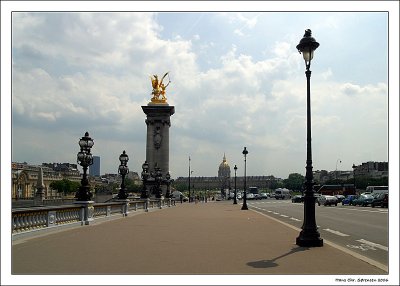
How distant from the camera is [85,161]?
25609 mm

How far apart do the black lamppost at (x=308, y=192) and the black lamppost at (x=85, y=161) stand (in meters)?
13.0

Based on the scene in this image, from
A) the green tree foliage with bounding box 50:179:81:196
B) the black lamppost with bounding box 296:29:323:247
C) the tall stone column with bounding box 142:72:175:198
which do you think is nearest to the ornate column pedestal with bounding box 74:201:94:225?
the black lamppost with bounding box 296:29:323:247

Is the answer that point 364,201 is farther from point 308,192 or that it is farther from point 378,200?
point 308,192

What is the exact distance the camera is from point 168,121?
305 feet

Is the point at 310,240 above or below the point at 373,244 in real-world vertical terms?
above

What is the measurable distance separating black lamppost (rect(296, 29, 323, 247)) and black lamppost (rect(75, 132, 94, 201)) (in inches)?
513

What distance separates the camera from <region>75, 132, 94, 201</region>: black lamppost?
81.1 ft

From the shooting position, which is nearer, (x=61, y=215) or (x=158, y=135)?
(x=61, y=215)

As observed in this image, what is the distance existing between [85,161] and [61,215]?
16.4 ft

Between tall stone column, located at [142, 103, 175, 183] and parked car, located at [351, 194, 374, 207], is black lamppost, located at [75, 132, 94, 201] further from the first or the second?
tall stone column, located at [142, 103, 175, 183]

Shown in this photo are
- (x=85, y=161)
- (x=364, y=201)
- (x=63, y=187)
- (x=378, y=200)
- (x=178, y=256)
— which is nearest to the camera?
(x=178, y=256)

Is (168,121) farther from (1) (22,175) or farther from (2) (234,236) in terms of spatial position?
(2) (234,236)

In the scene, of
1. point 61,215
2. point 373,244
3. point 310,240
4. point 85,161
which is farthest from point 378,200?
point 310,240

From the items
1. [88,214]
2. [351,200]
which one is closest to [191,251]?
[88,214]
